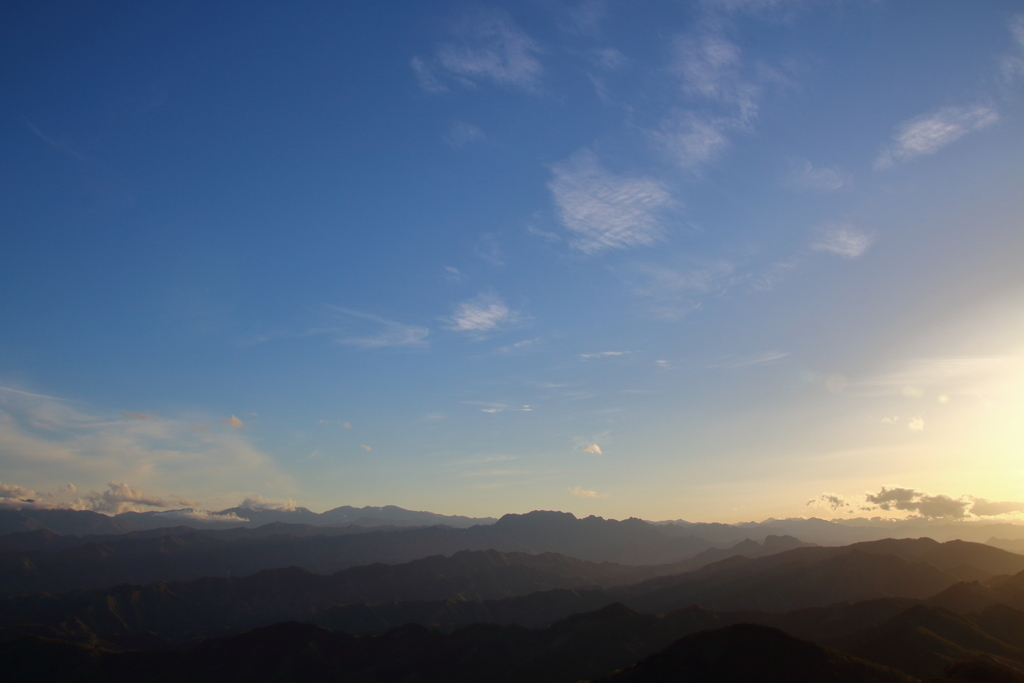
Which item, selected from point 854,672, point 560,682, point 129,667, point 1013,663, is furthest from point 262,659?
point 1013,663

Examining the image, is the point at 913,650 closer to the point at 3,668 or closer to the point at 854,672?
the point at 854,672

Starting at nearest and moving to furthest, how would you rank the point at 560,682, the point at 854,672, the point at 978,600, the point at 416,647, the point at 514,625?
the point at 854,672 < the point at 560,682 < the point at 978,600 < the point at 416,647 < the point at 514,625

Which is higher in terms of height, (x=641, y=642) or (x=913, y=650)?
(x=913, y=650)

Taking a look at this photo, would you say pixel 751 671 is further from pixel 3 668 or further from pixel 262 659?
pixel 3 668

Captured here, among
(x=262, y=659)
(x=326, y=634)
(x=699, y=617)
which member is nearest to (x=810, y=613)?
(x=699, y=617)

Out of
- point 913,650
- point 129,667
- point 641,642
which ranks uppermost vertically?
point 913,650

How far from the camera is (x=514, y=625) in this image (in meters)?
198

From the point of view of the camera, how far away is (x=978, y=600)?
174125 mm

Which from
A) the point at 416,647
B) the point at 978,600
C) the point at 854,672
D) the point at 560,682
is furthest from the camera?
the point at 416,647

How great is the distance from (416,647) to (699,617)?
91503 mm

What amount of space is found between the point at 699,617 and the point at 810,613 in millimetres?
32864

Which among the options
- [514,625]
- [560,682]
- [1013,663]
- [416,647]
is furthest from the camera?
[514,625]

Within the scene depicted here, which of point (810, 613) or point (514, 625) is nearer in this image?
point (810, 613)

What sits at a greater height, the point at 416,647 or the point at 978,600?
the point at 978,600
